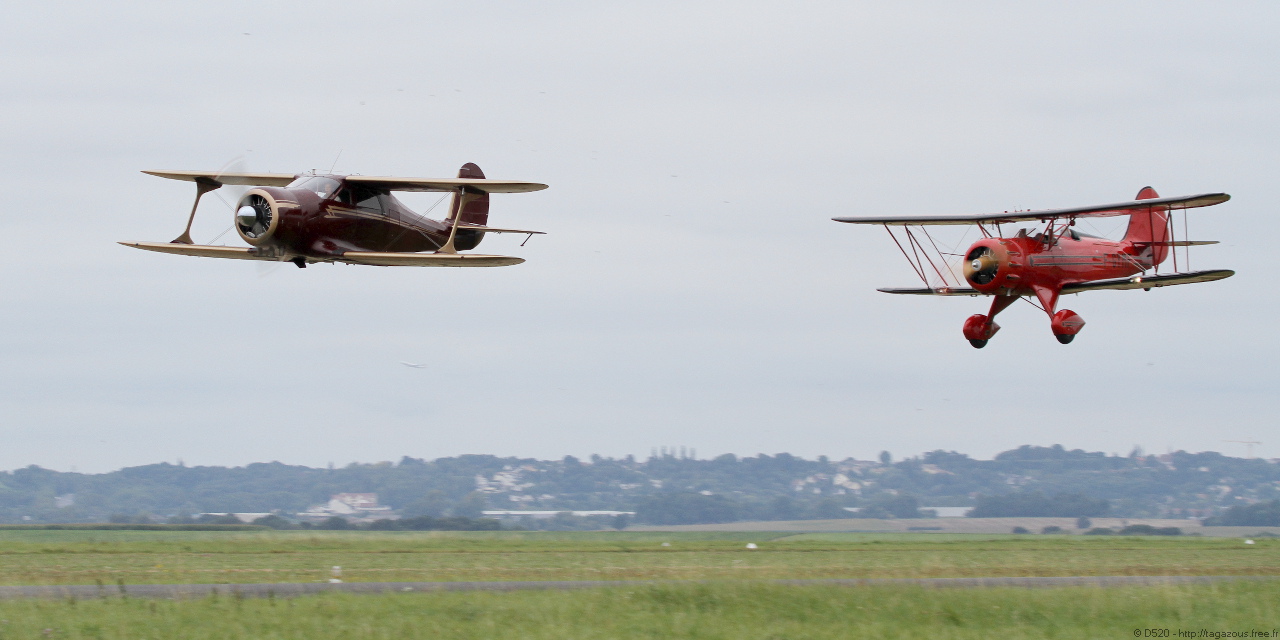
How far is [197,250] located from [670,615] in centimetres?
2114

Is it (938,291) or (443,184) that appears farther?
(938,291)

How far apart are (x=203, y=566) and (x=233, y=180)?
470 inches

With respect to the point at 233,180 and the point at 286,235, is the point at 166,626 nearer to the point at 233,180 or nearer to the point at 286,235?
the point at 286,235

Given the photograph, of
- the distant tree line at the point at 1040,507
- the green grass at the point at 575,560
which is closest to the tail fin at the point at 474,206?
the green grass at the point at 575,560

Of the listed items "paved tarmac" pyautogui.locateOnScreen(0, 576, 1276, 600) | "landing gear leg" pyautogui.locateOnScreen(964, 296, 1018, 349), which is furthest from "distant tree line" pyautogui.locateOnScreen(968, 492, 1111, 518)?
"paved tarmac" pyautogui.locateOnScreen(0, 576, 1276, 600)

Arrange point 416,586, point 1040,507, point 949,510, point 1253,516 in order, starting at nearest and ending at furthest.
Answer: point 416,586 < point 1253,516 < point 1040,507 < point 949,510

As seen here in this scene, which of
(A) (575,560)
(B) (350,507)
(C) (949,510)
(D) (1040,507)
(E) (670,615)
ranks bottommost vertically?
(E) (670,615)

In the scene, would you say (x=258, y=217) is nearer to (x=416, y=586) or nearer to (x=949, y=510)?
(x=416, y=586)

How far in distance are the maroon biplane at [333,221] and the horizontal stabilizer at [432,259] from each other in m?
0.03

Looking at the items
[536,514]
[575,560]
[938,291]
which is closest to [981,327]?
[938,291]

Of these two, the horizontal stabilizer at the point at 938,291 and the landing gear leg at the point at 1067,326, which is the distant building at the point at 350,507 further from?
the landing gear leg at the point at 1067,326

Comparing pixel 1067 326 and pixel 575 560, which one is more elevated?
pixel 1067 326

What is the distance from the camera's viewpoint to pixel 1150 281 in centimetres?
3925

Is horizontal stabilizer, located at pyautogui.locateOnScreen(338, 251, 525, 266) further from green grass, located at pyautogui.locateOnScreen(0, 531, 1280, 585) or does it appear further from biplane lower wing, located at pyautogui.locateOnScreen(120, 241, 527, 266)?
green grass, located at pyautogui.locateOnScreen(0, 531, 1280, 585)
